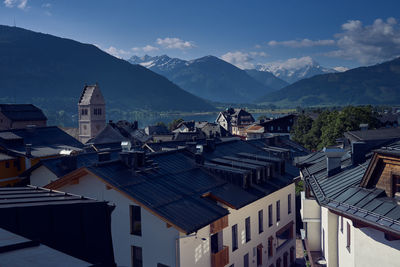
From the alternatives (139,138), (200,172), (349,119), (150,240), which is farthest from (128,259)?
(139,138)

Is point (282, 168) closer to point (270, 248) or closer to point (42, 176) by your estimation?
point (270, 248)

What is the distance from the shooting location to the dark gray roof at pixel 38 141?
1961 inches

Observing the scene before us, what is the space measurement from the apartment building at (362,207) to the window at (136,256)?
971cm

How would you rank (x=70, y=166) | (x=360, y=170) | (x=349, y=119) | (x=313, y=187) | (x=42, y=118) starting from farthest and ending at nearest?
(x=42, y=118) < (x=349, y=119) < (x=70, y=166) < (x=313, y=187) < (x=360, y=170)

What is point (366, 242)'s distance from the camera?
13.3m

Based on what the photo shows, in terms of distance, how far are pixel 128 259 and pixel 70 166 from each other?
A: 1381 cm

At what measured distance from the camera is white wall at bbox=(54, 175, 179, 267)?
2028cm

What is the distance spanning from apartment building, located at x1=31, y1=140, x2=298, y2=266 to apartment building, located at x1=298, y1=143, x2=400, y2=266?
21.1 feet

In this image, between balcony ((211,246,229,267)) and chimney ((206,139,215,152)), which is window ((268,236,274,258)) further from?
chimney ((206,139,215,152))

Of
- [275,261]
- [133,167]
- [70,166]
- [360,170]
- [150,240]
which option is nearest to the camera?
[360,170]

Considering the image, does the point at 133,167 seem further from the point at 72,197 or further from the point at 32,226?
the point at 32,226

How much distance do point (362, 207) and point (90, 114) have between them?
368 feet

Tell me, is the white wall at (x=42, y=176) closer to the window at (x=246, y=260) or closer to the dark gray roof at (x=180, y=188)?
the dark gray roof at (x=180, y=188)

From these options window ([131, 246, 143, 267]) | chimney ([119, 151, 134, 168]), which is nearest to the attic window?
window ([131, 246, 143, 267])
